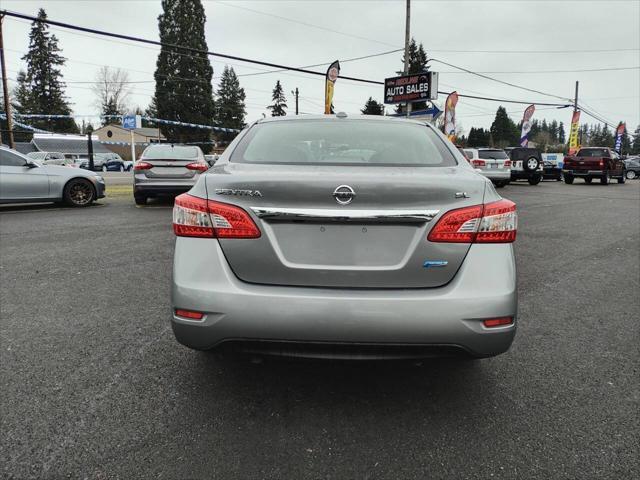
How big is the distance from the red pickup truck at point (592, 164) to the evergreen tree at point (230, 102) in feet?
210

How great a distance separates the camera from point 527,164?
2289 cm

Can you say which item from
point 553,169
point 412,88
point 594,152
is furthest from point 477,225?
point 553,169

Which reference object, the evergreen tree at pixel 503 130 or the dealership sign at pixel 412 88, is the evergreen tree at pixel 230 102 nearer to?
the evergreen tree at pixel 503 130

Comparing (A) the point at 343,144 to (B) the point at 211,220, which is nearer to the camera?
→ (B) the point at 211,220

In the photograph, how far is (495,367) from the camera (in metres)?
3.07

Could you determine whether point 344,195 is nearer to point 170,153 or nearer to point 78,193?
point 170,153

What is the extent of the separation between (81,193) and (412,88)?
727 inches

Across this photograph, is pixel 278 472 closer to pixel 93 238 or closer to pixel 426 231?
pixel 426 231

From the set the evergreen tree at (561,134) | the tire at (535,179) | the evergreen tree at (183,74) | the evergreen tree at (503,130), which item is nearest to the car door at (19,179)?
the tire at (535,179)

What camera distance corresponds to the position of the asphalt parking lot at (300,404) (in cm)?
209

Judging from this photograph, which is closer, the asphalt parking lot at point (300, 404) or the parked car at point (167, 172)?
the asphalt parking lot at point (300, 404)

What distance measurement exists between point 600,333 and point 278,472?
2.86 meters

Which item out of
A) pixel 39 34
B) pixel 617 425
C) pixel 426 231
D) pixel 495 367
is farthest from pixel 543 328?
pixel 39 34

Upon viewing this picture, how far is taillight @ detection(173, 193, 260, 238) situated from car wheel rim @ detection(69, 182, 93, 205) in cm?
1040
